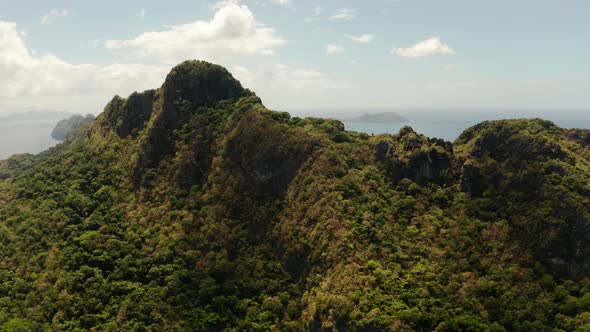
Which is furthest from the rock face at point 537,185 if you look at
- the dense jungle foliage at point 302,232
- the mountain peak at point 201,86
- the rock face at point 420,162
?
the mountain peak at point 201,86

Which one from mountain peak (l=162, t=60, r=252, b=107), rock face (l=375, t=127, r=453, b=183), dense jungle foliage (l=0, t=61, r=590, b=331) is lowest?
dense jungle foliage (l=0, t=61, r=590, b=331)

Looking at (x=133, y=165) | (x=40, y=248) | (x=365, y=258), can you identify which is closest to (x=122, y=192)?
(x=133, y=165)

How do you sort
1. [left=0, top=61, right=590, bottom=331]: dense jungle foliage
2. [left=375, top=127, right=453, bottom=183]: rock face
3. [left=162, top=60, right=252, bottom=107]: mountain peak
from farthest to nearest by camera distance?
1. [left=162, top=60, right=252, bottom=107]: mountain peak
2. [left=375, top=127, right=453, bottom=183]: rock face
3. [left=0, top=61, right=590, bottom=331]: dense jungle foliage

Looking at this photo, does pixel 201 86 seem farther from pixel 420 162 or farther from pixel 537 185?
pixel 537 185

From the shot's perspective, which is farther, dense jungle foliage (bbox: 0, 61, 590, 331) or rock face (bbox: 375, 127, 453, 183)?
rock face (bbox: 375, 127, 453, 183)

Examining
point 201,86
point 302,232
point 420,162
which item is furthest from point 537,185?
point 201,86

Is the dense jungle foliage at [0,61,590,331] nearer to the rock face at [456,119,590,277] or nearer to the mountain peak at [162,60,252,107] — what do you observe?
the rock face at [456,119,590,277]

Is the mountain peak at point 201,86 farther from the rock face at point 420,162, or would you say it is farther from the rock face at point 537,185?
the rock face at point 537,185

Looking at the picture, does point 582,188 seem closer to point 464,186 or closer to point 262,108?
point 464,186

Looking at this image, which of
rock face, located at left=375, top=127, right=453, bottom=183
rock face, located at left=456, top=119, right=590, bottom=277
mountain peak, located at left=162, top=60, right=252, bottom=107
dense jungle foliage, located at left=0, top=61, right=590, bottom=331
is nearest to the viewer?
dense jungle foliage, located at left=0, top=61, right=590, bottom=331

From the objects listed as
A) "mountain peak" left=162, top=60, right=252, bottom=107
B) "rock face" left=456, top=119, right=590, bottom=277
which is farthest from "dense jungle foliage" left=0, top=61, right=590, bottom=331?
"mountain peak" left=162, top=60, right=252, bottom=107
